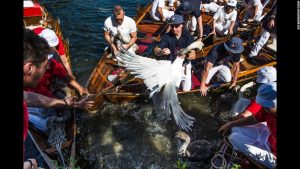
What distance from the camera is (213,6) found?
1040 centimetres

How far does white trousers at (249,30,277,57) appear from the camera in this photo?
309 inches

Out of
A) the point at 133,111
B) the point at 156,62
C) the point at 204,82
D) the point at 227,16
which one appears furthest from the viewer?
the point at 227,16

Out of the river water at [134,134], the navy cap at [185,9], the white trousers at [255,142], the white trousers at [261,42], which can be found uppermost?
the navy cap at [185,9]

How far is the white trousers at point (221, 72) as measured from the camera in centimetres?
720

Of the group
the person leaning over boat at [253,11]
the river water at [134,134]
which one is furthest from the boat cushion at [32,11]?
the person leaning over boat at [253,11]

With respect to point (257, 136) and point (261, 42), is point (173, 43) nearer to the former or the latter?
point (261, 42)

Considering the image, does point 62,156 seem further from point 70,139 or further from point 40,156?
point 40,156

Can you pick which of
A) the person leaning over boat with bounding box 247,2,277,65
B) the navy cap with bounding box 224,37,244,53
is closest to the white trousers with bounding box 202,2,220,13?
the person leaning over boat with bounding box 247,2,277,65

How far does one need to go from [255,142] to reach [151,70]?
221 cm

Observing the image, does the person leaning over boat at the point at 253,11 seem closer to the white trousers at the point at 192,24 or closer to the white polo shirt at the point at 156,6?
the white trousers at the point at 192,24

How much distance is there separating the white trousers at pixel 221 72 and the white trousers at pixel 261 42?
126cm

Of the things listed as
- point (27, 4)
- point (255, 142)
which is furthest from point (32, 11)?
point (255, 142)
